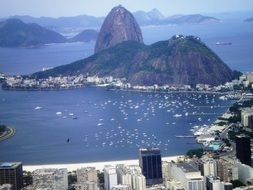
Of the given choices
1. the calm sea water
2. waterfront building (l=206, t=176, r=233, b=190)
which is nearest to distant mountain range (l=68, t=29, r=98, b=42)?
the calm sea water

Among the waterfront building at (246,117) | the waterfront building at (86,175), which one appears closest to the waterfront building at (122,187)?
the waterfront building at (86,175)

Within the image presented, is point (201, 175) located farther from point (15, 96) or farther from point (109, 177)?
point (15, 96)

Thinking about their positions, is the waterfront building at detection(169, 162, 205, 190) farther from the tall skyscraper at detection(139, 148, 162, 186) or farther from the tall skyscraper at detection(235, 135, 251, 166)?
the tall skyscraper at detection(235, 135, 251, 166)

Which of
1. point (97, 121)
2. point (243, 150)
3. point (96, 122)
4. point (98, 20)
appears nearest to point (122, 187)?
point (243, 150)

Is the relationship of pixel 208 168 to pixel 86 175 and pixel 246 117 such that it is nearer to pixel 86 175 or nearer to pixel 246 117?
pixel 86 175

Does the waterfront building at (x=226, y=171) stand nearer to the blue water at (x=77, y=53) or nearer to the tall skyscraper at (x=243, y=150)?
the tall skyscraper at (x=243, y=150)

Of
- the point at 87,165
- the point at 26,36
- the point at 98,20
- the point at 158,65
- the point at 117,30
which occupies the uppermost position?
the point at 98,20

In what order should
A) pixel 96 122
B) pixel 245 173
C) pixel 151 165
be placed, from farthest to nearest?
pixel 96 122
pixel 151 165
pixel 245 173
